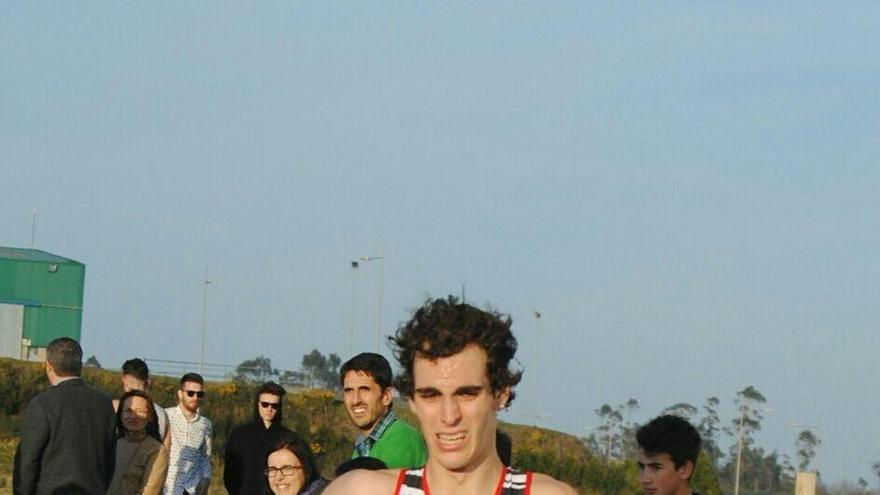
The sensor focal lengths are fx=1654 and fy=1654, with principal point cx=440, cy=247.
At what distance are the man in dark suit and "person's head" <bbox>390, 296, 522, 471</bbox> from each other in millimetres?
6760

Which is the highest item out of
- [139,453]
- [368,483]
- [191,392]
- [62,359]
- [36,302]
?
[36,302]

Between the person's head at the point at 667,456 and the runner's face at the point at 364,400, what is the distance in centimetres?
126

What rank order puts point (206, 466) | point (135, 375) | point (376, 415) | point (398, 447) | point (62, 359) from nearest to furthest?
point (398, 447) < point (376, 415) < point (62, 359) < point (135, 375) < point (206, 466)

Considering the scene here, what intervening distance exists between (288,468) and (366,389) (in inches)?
21.7

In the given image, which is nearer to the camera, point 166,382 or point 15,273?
point 166,382

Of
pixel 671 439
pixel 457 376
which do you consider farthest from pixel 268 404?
pixel 457 376

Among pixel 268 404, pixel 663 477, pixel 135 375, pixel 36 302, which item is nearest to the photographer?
pixel 663 477

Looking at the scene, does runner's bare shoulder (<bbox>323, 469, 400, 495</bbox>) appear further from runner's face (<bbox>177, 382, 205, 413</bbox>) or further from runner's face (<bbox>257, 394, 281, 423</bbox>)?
runner's face (<bbox>177, 382, 205, 413</bbox>)

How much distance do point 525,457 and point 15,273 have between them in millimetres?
22136

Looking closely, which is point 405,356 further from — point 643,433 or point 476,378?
point 643,433

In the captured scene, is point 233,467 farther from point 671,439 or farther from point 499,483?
point 499,483

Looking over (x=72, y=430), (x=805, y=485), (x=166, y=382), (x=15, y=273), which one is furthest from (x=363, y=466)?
(x=15, y=273)

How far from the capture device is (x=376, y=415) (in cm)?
768

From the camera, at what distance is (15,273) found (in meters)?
57.2
